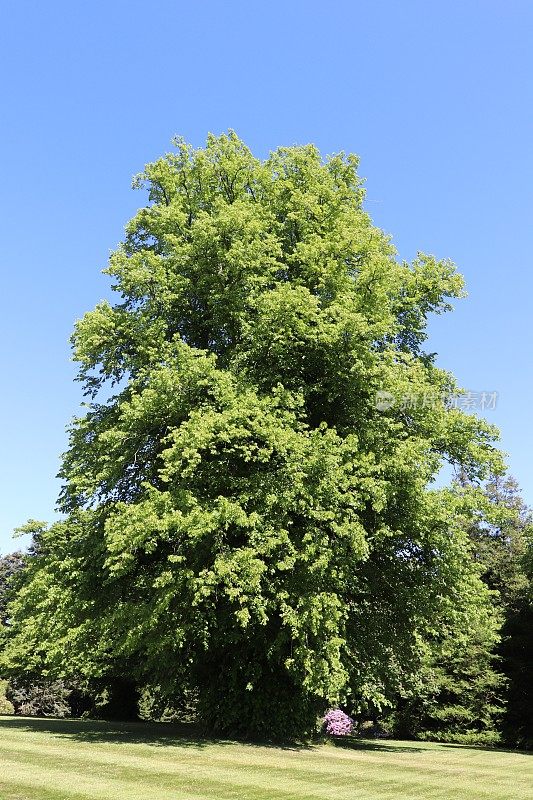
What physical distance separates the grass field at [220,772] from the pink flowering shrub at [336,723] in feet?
30.9

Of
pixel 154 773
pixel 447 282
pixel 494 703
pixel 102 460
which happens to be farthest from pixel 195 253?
pixel 494 703

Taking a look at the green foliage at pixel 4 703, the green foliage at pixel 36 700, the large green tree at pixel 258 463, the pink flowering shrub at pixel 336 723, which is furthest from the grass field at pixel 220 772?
the green foliage at pixel 4 703

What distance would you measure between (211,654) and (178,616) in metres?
3.80

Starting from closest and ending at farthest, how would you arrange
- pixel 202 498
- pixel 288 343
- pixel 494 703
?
pixel 202 498
pixel 288 343
pixel 494 703

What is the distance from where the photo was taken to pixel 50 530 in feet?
67.3

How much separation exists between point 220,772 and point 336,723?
1741cm

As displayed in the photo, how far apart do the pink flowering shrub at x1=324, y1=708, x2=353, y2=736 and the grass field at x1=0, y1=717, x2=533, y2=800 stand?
9410 millimetres

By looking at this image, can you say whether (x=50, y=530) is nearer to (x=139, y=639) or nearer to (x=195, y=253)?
(x=139, y=639)

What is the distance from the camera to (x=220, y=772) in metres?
12.2

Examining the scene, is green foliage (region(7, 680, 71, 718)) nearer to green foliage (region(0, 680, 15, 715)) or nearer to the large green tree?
green foliage (region(0, 680, 15, 715))

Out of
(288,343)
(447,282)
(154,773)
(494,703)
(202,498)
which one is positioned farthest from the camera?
(494,703)

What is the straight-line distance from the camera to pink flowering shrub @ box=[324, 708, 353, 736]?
91.3 feet

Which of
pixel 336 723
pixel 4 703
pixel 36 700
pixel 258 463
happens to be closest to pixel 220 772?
pixel 258 463

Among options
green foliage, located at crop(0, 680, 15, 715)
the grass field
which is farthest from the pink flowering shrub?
green foliage, located at crop(0, 680, 15, 715)
